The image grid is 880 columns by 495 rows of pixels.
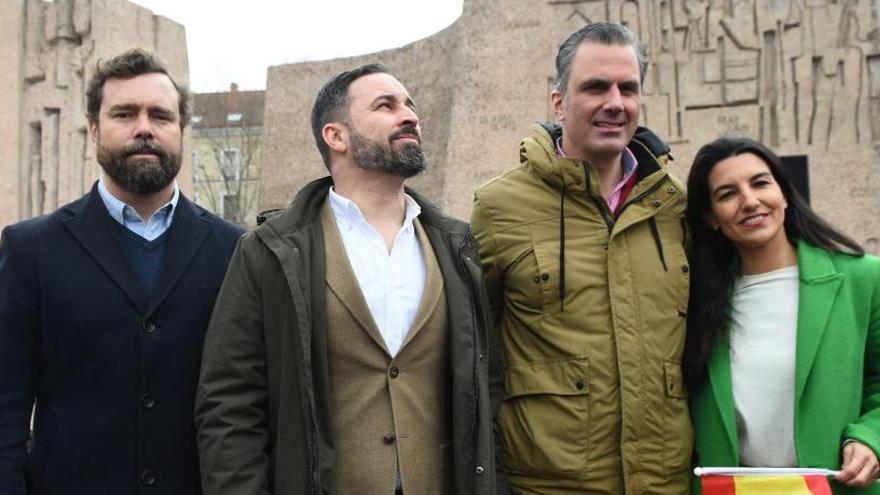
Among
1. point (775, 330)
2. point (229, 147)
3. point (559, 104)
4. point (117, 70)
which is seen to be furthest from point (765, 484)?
point (229, 147)

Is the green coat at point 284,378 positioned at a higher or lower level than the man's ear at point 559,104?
lower

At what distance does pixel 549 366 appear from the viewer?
245 centimetres

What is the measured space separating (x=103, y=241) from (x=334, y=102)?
739 mm

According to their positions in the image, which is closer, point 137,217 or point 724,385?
point 724,385

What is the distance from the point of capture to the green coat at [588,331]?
2389mm

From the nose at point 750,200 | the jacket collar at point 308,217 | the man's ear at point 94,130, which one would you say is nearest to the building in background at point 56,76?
the man's ear at point 94,130

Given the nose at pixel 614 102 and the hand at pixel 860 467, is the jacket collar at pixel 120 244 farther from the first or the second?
the hand at pixel 860 467

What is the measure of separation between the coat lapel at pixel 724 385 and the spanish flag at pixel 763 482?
8cm

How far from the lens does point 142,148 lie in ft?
8.13

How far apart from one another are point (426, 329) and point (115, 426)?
0.85 m

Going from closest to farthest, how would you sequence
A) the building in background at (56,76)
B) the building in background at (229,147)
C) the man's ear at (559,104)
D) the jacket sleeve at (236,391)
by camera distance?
1. the jacket sleeve at (236,391)
2. the man's ear at (559,104)
3. the building in background at (56,76)
4. the building in background at (229,147)

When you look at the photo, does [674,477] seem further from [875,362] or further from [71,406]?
[71,406]

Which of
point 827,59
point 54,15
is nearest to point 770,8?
point 827,59

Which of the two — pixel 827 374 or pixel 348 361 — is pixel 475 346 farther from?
pixel 827 374
